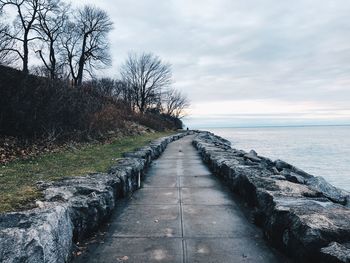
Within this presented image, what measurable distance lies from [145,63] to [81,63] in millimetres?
17066

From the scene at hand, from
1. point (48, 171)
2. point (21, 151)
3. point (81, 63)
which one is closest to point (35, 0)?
point (81, 63)

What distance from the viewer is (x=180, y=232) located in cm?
456

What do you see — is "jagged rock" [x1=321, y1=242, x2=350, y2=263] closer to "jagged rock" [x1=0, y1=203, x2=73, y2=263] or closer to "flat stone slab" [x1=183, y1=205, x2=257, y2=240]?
"flat stone slab" [x1=183, y1=205, x2=257, y2=240]

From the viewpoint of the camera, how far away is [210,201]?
20.9 ft

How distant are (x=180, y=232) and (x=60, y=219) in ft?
5.72

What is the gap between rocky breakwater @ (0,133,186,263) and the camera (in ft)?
8.89

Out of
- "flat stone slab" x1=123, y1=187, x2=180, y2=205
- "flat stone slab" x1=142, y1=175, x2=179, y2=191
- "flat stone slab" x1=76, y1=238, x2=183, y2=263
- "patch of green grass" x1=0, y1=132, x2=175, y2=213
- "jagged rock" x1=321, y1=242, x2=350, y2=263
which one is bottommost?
"flat stone slab" x1=76, y1=238, x2=183, y2=263

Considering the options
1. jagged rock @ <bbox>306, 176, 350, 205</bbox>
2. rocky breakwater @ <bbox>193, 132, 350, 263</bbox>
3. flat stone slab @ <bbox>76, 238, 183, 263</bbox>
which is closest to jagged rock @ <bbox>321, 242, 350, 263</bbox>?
rocky breakwater @ <bbox>193, 132, 350, 263</bbox>

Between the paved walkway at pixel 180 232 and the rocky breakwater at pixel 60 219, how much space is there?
0.93 ft

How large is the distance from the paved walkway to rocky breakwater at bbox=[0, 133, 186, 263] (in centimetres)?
28

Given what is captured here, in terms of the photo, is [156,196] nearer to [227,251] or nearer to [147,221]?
[147,221]

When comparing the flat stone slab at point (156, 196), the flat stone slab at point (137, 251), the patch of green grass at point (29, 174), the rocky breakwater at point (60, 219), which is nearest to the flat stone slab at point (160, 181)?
the flat stone slab at point (156, 196)

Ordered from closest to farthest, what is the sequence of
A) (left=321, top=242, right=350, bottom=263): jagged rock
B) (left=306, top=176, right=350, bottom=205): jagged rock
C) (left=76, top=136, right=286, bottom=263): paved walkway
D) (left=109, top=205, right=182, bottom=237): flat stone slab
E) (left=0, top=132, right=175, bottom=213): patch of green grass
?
(left=321, top=242, right=350, bottom=263): jagged rock < (left=76, top=136, right=286, bottom=263): paved walkway < (left=0, top=132, right=175, bottom=213): patch of green grass < (left=109, top=205, right=182, bottom=237): flat stone slab < (left=306, top=176, right=350, bottom=205): jagged rock

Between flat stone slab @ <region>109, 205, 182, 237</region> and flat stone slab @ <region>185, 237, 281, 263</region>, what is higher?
A: flat stone slab @ <region>109, 205, 182, 237</region>
